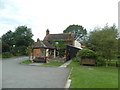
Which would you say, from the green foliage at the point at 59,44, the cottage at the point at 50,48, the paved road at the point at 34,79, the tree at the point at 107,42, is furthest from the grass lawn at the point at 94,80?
the green foliage at the point at 59,44

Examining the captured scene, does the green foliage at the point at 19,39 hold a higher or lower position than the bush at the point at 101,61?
higher

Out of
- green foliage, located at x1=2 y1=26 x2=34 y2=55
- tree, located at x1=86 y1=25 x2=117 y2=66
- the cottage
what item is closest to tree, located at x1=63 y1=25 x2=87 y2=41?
green foliage, located at x1=2 y1=26 x2=34 y2=55

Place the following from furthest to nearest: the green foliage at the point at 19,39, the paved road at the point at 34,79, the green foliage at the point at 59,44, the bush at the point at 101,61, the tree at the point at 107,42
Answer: the green foliage at the point at 19,39 < the green foliage at the point at 59,44 < the bush at the point at 101,61 < the tree at the point at 107,42 < the paved road at the point at 34,79

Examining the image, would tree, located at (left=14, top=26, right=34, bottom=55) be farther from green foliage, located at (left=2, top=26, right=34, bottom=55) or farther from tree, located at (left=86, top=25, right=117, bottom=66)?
tree, located at (left=86, top=25, right=117, bottom=66)

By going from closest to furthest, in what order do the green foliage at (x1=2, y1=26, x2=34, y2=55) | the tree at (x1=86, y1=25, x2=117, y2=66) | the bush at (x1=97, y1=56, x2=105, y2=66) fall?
the tree at (x1=86, y1=25, x2=117, y2=66) → the bush at (x1=97, y1=56, x2=105, y2=66) → the green foliage at (x1=2, y1=26, x2=34, y2=55)

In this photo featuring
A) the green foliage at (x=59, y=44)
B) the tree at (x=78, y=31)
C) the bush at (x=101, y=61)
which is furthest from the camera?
the tree at (x=78, y=31)

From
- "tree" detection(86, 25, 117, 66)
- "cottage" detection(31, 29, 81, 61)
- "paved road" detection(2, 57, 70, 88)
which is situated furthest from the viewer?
"cottage" detection(31, 29, 81, 61)

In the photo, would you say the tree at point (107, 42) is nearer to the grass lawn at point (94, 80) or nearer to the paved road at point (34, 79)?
the grass lawn at point (94, 80)

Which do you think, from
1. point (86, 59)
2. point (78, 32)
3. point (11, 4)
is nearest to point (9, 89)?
point (11, 4)

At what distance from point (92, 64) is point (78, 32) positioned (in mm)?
41094

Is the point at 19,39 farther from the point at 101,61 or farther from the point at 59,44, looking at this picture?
the point at 101,61

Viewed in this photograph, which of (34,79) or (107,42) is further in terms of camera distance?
(107,42)

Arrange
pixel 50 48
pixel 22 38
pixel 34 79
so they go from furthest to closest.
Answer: pixel 22 38 < pixel 50 48 < pixel 34 79

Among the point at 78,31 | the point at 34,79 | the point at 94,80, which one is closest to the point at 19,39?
the point at 78,31
